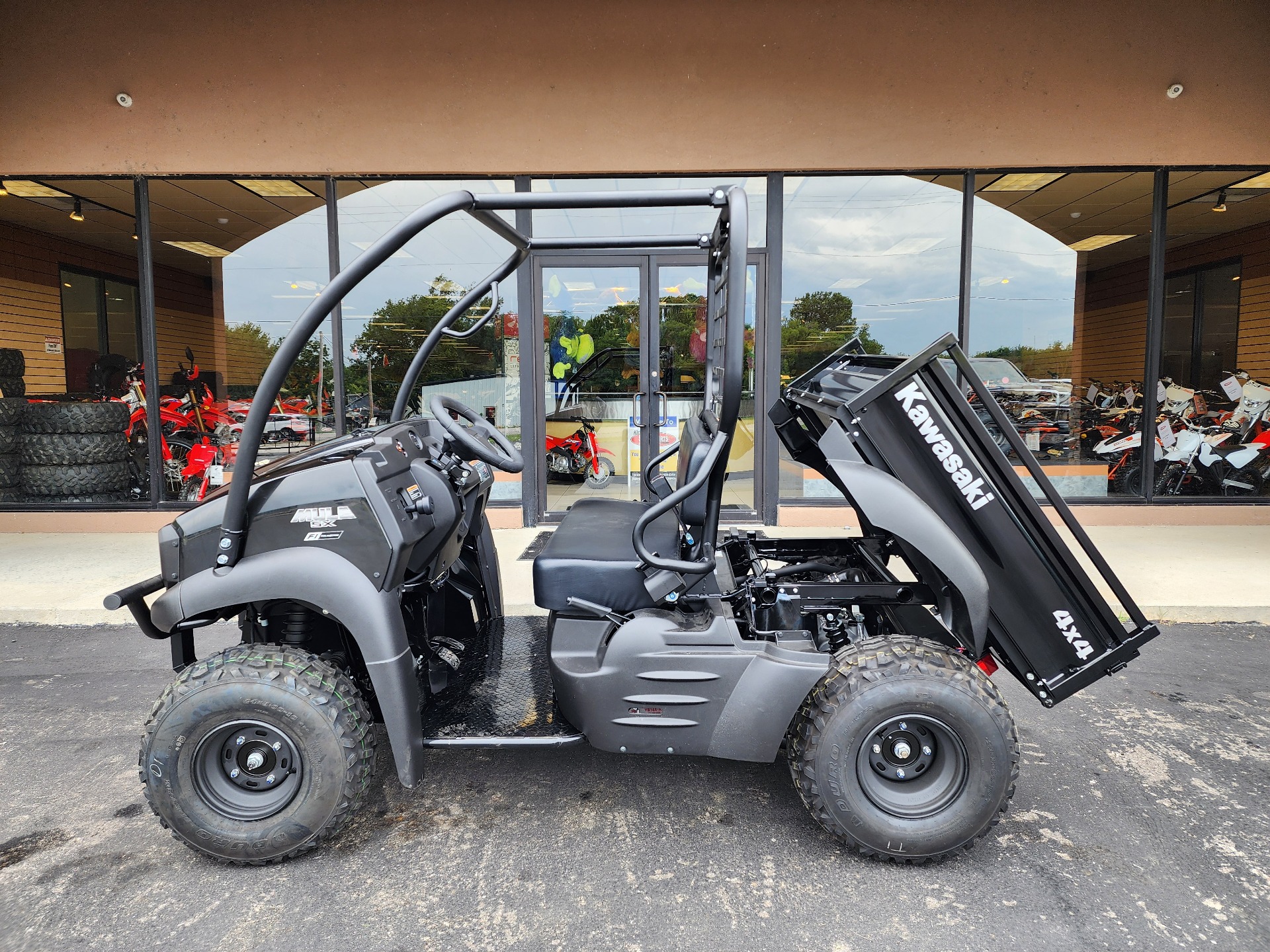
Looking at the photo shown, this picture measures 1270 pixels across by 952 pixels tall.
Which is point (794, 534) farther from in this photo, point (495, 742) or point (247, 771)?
point (247, 771)

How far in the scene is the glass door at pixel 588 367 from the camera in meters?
7.26

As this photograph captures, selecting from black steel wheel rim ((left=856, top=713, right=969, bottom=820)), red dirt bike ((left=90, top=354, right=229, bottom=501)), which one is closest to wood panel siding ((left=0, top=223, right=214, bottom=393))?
red dirt bike ((left=90, top=354, right=229, bottom=501))

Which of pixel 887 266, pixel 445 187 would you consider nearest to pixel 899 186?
pixel 887 266

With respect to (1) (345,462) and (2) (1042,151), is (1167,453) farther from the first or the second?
(1) (345,462)

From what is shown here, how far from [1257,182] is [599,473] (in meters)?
7.00

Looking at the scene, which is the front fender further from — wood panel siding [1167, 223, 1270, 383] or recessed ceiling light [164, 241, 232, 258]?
wood panel siding [1167, 223, 1270, 383]

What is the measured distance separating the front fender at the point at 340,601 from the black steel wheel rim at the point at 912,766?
1.34 metres

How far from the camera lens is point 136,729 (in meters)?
3.27

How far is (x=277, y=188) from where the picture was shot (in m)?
7.25

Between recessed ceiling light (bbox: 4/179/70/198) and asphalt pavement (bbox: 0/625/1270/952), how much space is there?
21.2 feet

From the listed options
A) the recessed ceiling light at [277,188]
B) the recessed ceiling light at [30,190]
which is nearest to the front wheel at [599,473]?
the recessed ceiling light at [277,188]

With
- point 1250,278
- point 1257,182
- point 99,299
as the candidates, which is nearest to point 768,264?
point 1257,182

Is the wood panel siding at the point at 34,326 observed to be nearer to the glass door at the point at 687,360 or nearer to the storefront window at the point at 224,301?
the storefront window at the point at 224,301

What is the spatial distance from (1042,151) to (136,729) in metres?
7.86
